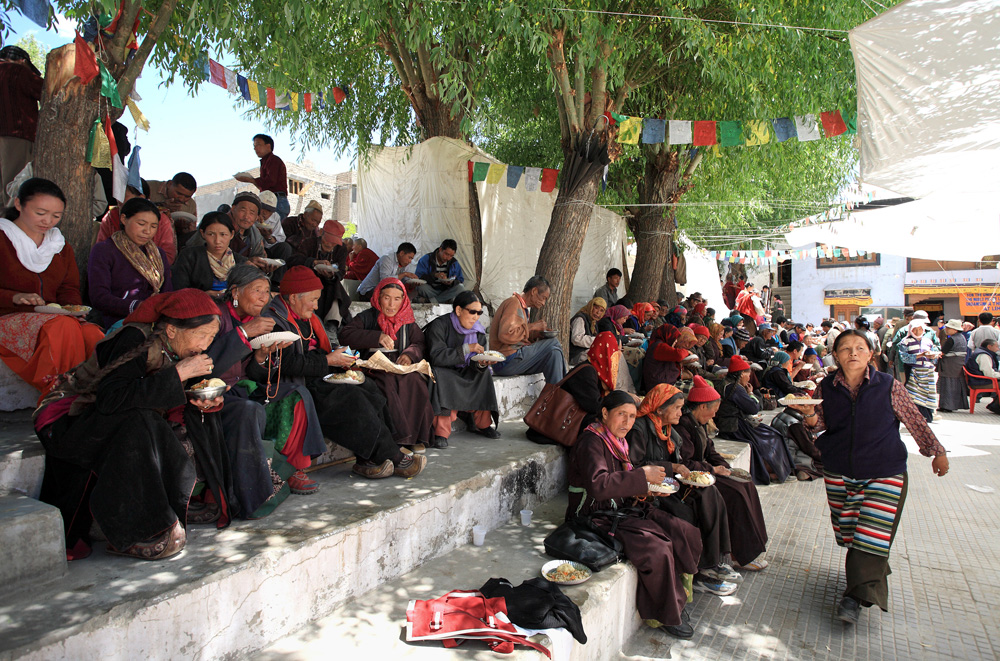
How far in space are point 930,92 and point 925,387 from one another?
23.6 ft

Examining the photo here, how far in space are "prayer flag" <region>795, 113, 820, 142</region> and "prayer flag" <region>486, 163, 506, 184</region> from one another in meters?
4.21

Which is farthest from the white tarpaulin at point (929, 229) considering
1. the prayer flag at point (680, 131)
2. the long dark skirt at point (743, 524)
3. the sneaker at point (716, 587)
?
the sneaker at point (716, 587)

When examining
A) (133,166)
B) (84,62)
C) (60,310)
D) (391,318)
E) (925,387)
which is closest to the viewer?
(60,310)

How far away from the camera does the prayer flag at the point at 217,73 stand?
6.95 metres

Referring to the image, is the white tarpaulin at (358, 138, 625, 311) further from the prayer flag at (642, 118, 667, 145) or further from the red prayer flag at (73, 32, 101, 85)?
the red prayer flag at (73, 32, 101, 85)

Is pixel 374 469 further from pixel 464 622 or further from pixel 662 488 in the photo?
pixel 662 488

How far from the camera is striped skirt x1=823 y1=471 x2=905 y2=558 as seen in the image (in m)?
3.59

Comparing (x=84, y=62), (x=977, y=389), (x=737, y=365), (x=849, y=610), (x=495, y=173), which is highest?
(x=495, y=173)

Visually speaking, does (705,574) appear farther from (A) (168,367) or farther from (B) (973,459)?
(B) (973,459)

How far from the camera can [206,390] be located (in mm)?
2648

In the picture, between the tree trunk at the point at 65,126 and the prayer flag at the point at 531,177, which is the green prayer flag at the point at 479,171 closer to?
the prayer flag at the point at 531,177

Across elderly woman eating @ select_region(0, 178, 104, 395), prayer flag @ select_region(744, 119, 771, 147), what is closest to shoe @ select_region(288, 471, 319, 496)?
elderly woman eating @ select_region(0, 178, 104, 395)

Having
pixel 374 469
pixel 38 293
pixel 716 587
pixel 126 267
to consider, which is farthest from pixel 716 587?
pixel 38 293

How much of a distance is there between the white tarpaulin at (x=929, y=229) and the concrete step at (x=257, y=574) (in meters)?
6.47
